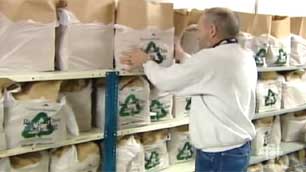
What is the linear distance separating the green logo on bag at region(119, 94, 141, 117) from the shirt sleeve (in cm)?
24

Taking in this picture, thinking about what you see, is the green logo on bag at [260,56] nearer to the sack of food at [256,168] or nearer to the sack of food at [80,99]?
the sack of food at [256,168]

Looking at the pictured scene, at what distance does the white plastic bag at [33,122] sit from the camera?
2.14 meters

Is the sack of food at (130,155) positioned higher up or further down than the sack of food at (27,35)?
further down

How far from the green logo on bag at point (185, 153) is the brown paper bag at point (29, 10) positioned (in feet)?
4.35

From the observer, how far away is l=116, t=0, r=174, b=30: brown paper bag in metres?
2.43

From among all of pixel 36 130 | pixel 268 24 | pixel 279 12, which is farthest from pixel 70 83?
pixel 279 12

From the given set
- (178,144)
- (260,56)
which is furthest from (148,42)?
(260,56)

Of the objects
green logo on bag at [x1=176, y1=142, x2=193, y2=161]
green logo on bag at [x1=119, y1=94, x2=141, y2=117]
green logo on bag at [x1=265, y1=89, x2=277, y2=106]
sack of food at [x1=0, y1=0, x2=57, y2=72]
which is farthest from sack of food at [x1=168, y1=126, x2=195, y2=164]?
sack of food at [x1=0, y1=0, x2=57, y2=72]

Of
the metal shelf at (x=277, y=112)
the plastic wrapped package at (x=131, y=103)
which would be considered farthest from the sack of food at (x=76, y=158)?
the metal shelf at (x=277, y=112)

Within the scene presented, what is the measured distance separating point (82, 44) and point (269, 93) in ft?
6.05

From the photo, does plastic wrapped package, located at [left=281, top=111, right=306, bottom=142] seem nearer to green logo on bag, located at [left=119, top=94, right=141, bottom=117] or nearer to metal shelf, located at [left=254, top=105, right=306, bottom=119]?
metal shelf, located at [left=254, top=105, right=306, bottom=119]

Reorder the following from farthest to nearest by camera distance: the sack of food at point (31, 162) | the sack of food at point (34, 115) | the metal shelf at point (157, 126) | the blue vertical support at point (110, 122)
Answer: the metal shelf at point (157, 126), the blue vertical support at point (110, 122), the sack of food at point (31, 162), the sack of food at point (34, 115)

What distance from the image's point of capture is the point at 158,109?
2781mm

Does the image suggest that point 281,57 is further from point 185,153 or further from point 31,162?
point 31,162
